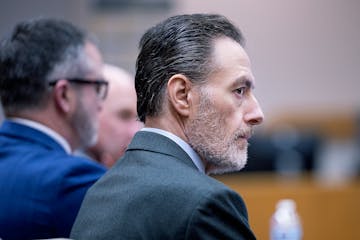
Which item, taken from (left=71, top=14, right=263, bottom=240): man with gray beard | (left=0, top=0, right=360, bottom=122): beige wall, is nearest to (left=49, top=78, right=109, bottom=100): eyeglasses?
(left=71, top=14, right=263, bottom=240): man with gray beard

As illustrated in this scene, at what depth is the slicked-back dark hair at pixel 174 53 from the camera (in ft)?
4.95

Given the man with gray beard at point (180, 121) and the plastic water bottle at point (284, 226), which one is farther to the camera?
the plastic water bottle at point (284, 226)

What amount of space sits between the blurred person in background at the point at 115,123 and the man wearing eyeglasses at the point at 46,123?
0.47m

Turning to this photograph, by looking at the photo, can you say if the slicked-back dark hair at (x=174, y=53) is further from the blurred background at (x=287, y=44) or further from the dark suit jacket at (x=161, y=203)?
the blurred background at (x=287, y=44)

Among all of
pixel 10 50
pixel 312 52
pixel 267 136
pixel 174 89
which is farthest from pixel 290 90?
pixel 174 89

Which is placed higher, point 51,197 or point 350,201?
point 51,197

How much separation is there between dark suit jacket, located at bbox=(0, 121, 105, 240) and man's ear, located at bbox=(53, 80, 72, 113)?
232 millimetres

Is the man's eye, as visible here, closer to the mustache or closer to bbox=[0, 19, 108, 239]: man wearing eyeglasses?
the mustache

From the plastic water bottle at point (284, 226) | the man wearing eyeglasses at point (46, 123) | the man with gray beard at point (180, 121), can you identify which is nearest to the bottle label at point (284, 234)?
the plastic water bottle at point (284, 226)

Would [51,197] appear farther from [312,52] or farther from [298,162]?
[312,52]

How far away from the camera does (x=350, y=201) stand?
475cm

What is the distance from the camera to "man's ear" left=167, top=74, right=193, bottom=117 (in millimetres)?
1507

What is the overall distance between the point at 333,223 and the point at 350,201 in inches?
8.7

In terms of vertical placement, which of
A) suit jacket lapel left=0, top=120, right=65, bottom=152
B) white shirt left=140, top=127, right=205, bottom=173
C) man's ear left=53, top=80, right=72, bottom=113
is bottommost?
suit jacket lapel left=0, top=120, right=65, bottom=152
